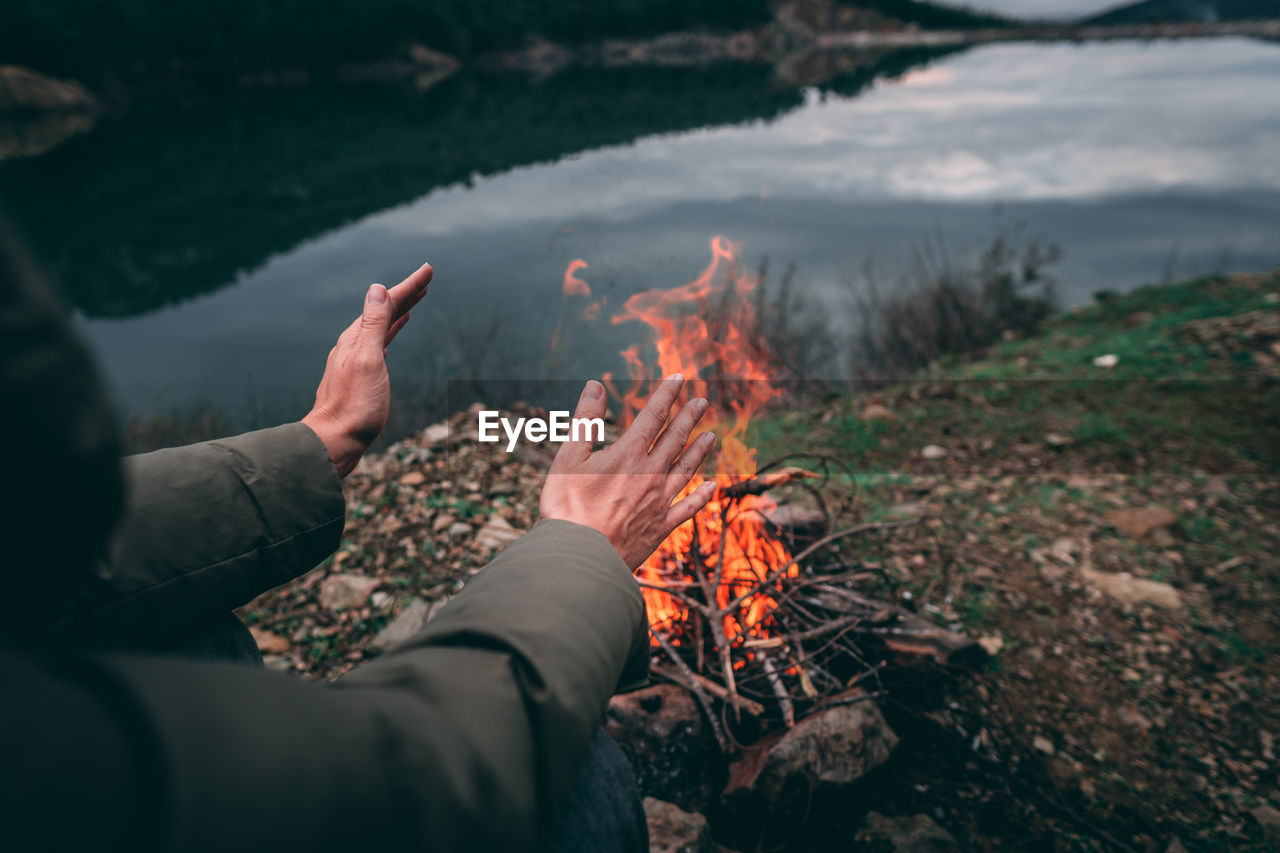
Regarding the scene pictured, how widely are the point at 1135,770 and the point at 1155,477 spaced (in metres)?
2.47

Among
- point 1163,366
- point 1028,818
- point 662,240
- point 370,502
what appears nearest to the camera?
point 1028,818

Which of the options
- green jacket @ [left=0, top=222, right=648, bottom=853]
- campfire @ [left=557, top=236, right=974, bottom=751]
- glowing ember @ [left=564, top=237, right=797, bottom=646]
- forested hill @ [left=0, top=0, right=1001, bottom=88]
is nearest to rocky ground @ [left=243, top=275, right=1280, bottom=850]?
campfire @ [left=557, top=236, right=974, bottom=751]

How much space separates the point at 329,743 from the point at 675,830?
5.61 feet

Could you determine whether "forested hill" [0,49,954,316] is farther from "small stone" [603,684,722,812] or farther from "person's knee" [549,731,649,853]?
"person's knee" [549,731,649,853]

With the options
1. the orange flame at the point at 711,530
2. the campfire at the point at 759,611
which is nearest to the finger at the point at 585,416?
the orange flame at the point at 711,530

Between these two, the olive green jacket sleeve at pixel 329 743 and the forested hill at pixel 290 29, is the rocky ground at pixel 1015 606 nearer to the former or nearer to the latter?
the olive green jacket sleeve at pixel 329 743

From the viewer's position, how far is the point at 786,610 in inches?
104

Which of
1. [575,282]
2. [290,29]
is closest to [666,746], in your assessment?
[575,282]

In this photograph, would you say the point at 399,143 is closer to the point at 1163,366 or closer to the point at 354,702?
the point at 1163,366

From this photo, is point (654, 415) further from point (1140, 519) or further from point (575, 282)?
point (1140, 519)

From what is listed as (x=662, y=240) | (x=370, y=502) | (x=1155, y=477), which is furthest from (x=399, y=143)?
(x=1155, y=477)

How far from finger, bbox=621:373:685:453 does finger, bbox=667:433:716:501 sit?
3.5 inches

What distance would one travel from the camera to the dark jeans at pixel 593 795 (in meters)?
1.14

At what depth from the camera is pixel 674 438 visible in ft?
4.38
